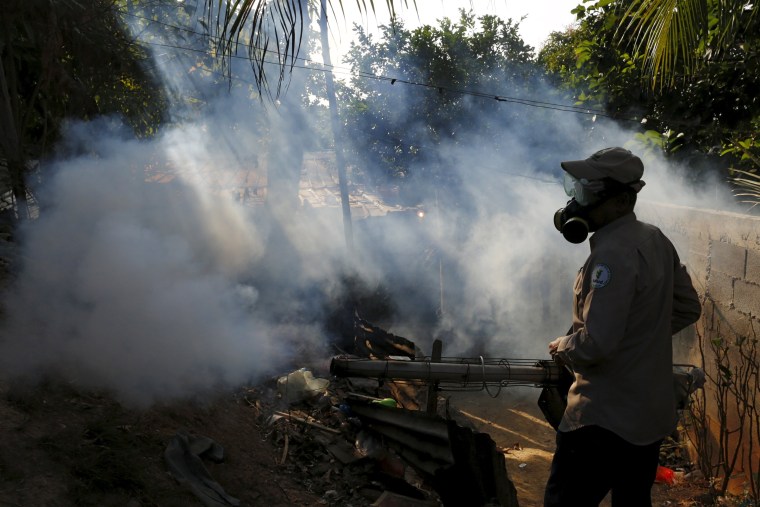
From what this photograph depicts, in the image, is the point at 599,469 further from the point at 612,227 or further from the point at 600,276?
the point at 612,227

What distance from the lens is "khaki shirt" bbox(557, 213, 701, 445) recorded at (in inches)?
90.6

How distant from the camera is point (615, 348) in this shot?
230cm

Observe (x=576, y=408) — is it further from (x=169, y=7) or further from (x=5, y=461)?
(x=169, y=7)

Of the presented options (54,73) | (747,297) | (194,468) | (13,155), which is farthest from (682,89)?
(13,155)

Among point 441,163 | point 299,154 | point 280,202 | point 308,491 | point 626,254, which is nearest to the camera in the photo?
point 626,254

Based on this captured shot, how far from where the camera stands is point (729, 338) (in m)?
4.86

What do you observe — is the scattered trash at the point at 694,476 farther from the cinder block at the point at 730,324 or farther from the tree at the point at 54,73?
the tree at the point at 54,73

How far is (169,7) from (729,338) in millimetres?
10806

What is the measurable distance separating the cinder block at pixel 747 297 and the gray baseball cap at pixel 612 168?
2.69 metres

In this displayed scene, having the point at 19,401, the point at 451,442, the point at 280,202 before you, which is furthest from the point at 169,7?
the point at 451,442

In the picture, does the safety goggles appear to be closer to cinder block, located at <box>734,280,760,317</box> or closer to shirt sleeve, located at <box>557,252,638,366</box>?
shirt sleeve, located at <box>557,252,638,366</box>

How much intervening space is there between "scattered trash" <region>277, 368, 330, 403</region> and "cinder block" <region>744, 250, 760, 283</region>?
12.6 ft

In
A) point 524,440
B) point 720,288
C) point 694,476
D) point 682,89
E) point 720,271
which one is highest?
point 682,89

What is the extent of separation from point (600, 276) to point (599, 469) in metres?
0.79
